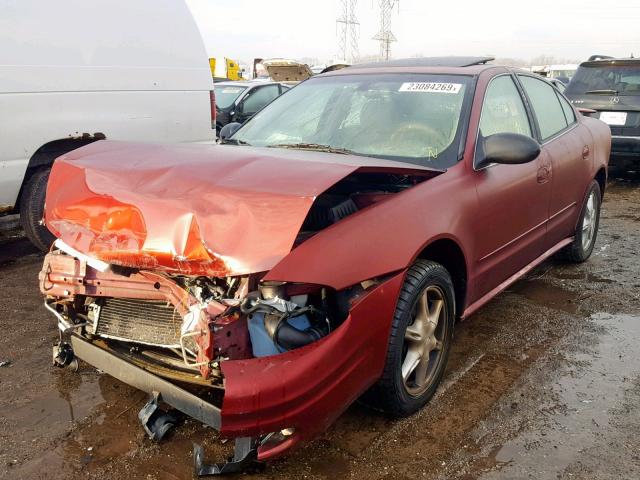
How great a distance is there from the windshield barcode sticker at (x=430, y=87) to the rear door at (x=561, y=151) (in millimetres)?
891

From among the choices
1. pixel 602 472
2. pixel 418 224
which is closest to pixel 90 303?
pixel 418 224

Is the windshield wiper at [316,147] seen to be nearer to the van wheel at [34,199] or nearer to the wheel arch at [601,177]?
the van wheel at [34,199]

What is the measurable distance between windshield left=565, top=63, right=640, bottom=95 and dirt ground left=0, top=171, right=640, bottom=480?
18.6 ft

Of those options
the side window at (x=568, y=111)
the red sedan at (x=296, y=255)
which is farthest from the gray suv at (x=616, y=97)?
the red sedan at (x=296, y=255)

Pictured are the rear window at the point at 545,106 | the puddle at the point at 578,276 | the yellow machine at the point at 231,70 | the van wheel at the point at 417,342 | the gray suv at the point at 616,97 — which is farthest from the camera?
the yellow machine at the point at 231,70

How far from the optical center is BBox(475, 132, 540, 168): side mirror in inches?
118

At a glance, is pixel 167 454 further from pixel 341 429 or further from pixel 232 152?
pixel 232 152

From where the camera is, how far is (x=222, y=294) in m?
2.25

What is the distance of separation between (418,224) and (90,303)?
158 cm

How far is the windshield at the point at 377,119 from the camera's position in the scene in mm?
3203

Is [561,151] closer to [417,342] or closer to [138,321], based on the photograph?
[417,342]

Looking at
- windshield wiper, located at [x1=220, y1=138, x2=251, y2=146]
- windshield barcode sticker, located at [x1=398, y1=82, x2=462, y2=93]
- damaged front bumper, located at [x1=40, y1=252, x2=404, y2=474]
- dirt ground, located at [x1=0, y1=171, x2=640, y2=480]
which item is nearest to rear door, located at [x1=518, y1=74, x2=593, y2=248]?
dirt ground, located at [x1=0, y1=171, x2=640, y2=480]

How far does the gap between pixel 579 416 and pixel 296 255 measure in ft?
5.62

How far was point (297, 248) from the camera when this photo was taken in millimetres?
2123
